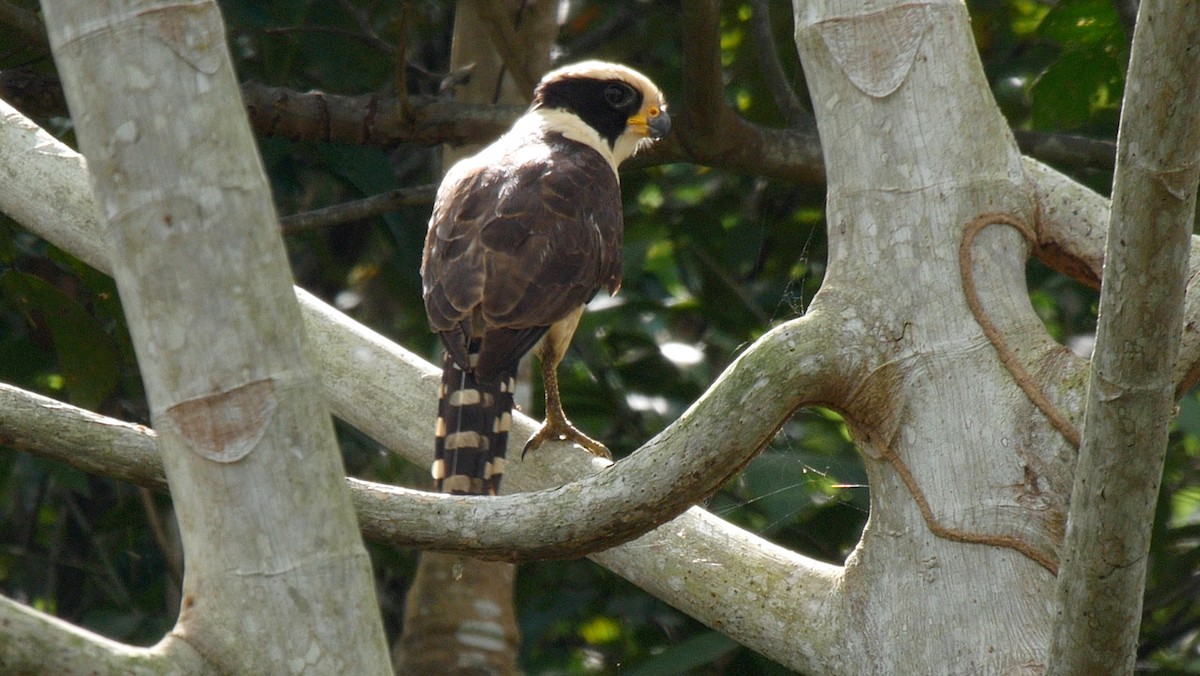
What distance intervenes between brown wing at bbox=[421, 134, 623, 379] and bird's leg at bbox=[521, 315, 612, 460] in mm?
239

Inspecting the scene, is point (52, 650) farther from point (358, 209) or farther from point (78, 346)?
point (358, 209)

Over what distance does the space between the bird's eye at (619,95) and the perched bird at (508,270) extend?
0.17 meters

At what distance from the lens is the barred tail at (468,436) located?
3.53 m

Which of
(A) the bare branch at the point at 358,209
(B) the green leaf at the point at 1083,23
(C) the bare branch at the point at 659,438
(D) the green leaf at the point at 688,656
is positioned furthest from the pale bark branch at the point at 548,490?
(B) the green leaf at the point at 1083,23

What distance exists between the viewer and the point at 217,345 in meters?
1.85

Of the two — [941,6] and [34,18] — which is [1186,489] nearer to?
[941,6]

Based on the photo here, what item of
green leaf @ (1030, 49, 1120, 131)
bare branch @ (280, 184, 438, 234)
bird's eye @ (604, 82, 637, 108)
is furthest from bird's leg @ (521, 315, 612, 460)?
green leaf @ (1030, 49, 1120, 131)

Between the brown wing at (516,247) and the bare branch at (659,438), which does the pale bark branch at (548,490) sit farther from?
the brown wing at (516,247)

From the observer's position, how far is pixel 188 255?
1.84 m

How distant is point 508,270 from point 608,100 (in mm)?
1280

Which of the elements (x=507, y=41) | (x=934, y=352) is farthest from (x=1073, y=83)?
(x=934, y=352)

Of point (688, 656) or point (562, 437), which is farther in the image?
point (688, 656)

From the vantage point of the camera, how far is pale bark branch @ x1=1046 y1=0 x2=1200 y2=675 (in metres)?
1.77

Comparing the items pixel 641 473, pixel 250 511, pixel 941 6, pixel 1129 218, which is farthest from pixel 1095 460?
pixel 941 6
